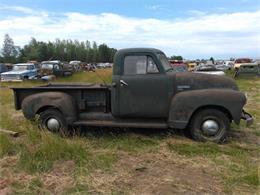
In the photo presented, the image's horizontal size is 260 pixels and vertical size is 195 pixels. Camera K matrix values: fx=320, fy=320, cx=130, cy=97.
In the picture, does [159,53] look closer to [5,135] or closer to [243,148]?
[243,148]

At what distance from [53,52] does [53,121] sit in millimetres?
93167

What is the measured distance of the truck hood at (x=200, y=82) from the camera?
6176mm

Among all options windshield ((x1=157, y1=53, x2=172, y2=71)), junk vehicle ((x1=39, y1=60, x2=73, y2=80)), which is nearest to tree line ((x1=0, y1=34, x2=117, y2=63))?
junk vehicle ((x1=39, y1=60, x2=73, y2=80))

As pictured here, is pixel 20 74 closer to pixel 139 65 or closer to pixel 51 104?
pixel 51 104

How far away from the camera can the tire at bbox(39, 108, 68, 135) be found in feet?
21.7

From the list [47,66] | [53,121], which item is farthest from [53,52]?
[53,121]

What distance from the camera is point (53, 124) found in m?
6.68

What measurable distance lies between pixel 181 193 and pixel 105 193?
0.96 meters

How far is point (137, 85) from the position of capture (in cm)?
622

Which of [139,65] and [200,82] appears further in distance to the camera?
[139,65]

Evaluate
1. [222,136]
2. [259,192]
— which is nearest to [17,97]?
[222,136]

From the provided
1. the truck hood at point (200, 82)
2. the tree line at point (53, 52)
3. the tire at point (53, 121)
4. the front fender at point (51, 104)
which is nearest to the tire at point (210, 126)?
the truck hood at point (200, 82)

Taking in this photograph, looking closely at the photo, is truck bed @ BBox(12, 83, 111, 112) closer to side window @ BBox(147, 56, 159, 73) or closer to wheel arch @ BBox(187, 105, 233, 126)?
side window @ BBox(147, 56, 159, 73)

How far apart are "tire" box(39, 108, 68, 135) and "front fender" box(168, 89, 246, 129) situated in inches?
86.6
